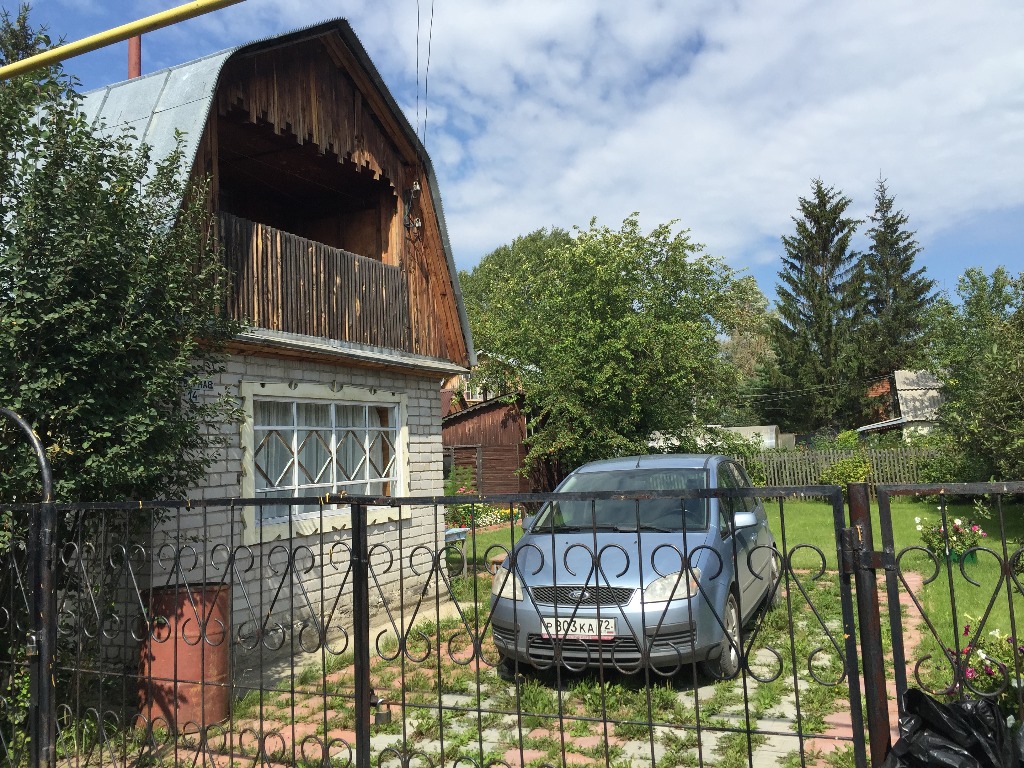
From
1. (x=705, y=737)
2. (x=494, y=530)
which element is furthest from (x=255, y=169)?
(x=494, y=530)

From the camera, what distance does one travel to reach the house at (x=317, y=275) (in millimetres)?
6789

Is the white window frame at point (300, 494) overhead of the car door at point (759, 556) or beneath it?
overhead

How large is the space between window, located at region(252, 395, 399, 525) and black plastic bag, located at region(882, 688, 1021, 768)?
5647 millimetres

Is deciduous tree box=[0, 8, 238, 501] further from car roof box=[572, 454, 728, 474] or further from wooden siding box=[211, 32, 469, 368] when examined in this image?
car roof box=[572, 454, 728, 474]

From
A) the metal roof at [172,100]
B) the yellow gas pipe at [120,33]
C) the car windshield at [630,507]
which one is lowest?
the car windshield at [630,507]

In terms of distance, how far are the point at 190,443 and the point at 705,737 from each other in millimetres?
3697

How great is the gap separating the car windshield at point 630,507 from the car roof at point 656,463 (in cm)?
5

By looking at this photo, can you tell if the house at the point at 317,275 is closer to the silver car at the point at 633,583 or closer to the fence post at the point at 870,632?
the silver car at the point at 633,583

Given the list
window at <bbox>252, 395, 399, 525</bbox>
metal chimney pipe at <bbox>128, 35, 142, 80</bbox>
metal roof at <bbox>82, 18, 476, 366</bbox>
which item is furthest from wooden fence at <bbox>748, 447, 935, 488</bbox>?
metal chimney pipe at <bbox>128, 35, 142, 80</bbox>

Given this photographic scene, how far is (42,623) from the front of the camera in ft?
12.4

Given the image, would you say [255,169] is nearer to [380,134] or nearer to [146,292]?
[380,134]

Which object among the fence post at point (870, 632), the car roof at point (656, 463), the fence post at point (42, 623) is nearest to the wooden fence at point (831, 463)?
the car roof at point (656, 463)

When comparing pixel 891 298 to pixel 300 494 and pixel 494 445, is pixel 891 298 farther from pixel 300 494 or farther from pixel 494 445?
pixel 300 494

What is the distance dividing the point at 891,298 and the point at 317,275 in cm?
3795
